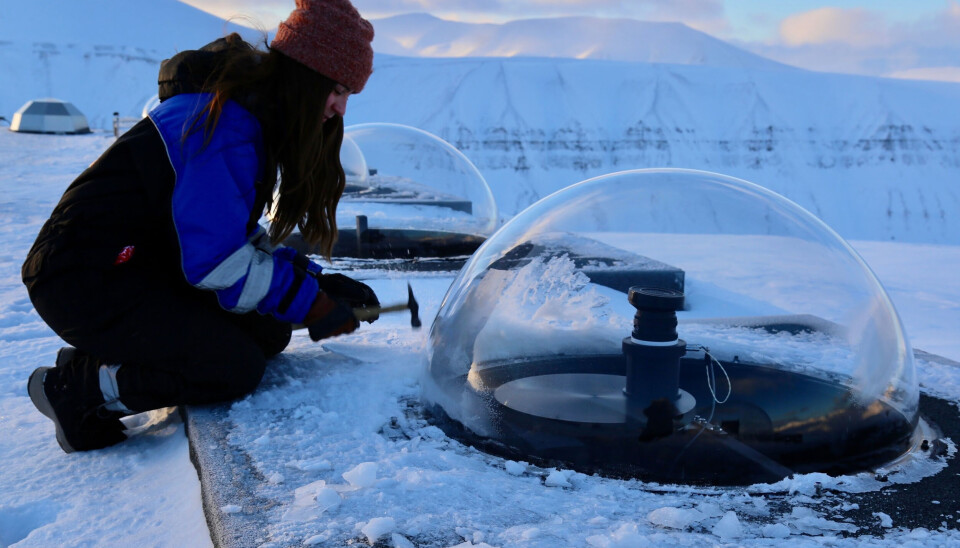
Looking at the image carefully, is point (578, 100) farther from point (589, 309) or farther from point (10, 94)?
point (589, 309)

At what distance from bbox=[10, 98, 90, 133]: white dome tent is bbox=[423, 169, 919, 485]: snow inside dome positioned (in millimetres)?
25285

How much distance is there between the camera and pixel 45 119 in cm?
2398

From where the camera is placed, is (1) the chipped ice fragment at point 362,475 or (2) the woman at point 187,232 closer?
(1) the chipped ice fragment at point 362,475

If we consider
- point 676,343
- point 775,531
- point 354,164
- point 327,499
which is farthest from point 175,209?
point 354,164

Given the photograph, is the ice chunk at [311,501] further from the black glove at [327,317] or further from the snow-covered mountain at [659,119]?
the snow-covered mountain at [659,119]

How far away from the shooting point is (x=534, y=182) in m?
37.6

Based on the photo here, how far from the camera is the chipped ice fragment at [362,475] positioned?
175 cm

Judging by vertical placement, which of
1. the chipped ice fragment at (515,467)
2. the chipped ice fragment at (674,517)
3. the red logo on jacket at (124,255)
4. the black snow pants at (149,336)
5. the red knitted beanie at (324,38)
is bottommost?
the chipped ice fragment at (515,467)

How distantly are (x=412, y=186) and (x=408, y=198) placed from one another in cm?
17

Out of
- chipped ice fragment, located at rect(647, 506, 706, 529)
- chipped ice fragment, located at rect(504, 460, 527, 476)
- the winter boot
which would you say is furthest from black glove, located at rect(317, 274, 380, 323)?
chipped ice fragment, located at rect(647, 506, 706, 529)

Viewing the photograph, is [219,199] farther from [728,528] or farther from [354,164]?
[354,164]

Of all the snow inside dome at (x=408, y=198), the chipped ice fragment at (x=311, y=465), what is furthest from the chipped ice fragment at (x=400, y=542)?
the snow inside dome at (x=408, y=198)

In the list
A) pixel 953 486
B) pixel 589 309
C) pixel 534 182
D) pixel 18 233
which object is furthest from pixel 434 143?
pixel 534 182

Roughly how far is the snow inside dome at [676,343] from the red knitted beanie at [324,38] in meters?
0.71
